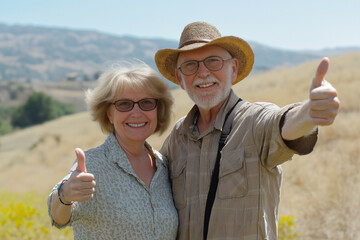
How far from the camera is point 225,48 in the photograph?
113 inches

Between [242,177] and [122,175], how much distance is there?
31.2 inches

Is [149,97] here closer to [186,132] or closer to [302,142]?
[186,132]

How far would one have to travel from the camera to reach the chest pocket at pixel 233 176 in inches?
94.2

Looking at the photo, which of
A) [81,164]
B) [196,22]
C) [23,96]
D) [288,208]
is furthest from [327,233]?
[23,96]

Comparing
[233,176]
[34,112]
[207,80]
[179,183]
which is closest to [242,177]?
[233,176]

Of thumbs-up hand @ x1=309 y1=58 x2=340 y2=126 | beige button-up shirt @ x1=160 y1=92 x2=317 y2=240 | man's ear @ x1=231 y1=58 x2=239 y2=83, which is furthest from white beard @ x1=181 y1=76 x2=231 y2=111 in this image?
thumbs-up hand @ x1=309 y1=58 x2=340 y2=126

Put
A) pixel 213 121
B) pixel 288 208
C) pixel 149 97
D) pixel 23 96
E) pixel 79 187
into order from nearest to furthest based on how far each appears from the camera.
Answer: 1. pixel 79 187
2. pixel 213 121
3. pixel 149 97
4. pixel 288 208
5. pixel 23 96

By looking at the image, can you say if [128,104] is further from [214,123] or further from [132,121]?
[214,123]

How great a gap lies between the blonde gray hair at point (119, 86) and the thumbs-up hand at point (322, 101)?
53.9 inches

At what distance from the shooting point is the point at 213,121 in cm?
276

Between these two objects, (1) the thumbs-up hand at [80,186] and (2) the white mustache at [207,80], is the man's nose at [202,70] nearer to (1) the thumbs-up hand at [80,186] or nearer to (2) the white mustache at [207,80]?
(2) the white mustache at [207,80]

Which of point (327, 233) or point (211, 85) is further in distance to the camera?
point (327, 233)

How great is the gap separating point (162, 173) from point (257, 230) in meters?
0.85

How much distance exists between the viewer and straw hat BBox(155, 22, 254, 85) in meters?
2.77
